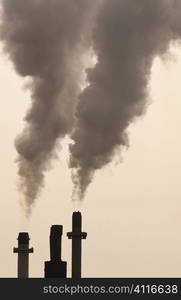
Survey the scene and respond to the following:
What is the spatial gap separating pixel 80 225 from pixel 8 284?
9.82 m

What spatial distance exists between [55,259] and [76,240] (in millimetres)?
1937

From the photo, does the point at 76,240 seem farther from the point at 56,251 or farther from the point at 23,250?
the point at 23,250

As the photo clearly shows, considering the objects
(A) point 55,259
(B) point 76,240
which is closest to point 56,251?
(A) point 55,259

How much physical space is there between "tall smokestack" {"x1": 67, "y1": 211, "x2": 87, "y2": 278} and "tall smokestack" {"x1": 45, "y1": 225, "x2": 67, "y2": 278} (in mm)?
617

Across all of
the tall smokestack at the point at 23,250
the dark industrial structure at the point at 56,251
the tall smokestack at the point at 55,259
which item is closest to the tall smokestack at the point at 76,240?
the dark industrial structure at the point at 56,251

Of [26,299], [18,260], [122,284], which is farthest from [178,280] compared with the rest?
[18,260]

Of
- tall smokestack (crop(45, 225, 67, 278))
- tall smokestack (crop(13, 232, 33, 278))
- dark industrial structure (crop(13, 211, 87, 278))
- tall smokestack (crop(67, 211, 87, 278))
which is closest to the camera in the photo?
tall smokestack (crop(45, 225, 67, 278))

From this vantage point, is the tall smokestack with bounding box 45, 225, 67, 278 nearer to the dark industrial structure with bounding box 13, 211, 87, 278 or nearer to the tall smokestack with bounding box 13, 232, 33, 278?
the dark industrial structure with bounding box 13, 211, 87, 278

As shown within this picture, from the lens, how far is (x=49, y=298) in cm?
6900

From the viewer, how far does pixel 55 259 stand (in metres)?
81.1

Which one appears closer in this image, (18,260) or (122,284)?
(122,284)

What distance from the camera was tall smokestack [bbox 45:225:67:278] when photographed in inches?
3167

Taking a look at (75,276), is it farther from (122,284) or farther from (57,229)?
(122,284)

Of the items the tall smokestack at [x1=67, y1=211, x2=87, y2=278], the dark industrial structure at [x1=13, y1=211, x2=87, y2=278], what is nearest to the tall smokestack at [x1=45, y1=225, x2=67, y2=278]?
the dark industrial structure at [x1=13, y1=211, x2=87, y2=278]
